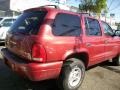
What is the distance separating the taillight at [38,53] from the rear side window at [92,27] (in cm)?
159

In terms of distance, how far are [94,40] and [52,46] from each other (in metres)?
1.66

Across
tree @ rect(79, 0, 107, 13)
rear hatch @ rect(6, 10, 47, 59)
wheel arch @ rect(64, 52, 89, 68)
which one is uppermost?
tree @ rect(79, 0, 107, 13)

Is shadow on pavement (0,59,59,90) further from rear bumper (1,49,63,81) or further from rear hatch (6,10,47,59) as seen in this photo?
rear hatch (6,10,47,59)

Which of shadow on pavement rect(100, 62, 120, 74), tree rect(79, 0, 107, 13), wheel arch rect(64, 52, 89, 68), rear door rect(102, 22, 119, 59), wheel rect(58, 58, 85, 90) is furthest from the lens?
tree rect(79, 0, 107, 13)

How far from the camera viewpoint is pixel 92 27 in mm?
5758

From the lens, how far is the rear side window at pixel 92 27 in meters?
5.49

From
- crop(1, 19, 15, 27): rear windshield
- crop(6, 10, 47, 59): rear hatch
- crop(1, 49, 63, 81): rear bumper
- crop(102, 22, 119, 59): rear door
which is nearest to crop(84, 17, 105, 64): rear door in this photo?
crop(102, 22, 119, 59): rear door

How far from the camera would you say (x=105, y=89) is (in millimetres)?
5402

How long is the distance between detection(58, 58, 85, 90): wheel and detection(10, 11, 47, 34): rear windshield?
105 cm

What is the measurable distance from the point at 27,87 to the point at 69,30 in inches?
66.6

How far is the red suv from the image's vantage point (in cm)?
429

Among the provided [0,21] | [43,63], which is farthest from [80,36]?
[0,21]

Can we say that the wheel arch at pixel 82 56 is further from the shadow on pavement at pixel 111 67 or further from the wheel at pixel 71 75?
the shadow on pavement at pixel 111 67

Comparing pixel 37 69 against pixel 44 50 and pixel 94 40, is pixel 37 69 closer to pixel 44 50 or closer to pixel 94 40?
pixel 44 50
